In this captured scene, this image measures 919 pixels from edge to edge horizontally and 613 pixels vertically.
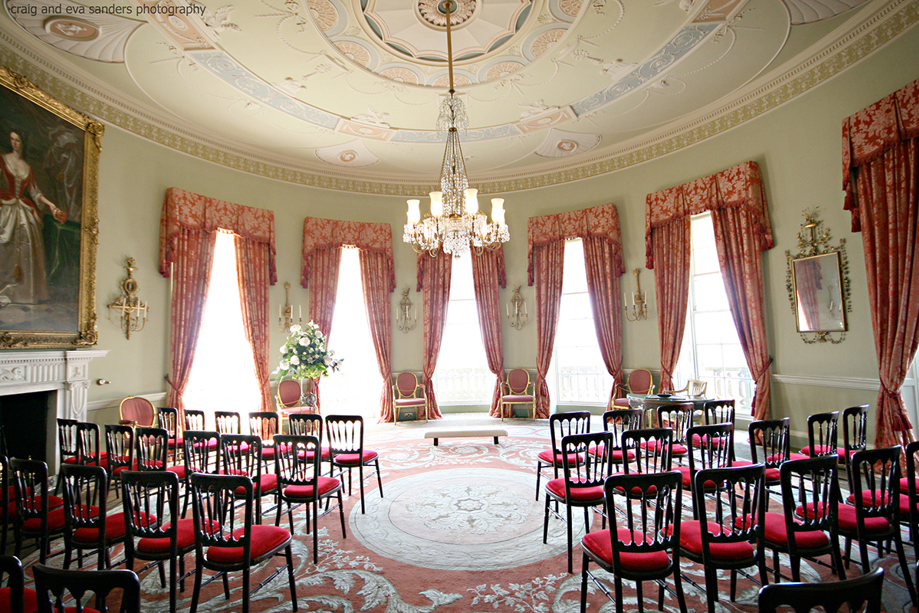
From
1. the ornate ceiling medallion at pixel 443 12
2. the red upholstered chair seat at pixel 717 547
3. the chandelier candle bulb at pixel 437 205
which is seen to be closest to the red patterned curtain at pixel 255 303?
the chandelier candle bulb at pixel 437 205

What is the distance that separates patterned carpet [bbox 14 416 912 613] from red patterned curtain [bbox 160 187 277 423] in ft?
11.8

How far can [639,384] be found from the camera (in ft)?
25.3

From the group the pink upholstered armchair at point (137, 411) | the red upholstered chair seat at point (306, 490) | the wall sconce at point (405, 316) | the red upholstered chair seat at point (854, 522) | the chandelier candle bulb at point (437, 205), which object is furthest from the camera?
the wall sconce at point (405, 316)

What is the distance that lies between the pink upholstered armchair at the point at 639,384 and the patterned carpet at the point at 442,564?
302cm

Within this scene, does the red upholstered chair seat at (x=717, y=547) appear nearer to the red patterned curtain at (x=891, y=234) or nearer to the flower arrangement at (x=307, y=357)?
the red patterned curtain at (x=891, y=234)

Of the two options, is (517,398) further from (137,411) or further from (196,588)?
(196,588)

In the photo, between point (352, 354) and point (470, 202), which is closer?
point (470, 202)

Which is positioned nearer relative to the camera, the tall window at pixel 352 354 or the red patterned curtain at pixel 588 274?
the red patterned curtain at pixel 588 274

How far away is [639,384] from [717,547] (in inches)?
212

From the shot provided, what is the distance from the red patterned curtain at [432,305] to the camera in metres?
9.04

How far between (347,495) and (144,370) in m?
3.66

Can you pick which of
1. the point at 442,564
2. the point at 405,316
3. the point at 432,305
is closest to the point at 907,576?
the point at 442,564

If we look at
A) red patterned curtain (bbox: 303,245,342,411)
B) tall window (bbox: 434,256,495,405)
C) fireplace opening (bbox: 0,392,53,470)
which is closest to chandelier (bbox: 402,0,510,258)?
red patterned curtain (bbox: 303,245,342,411)

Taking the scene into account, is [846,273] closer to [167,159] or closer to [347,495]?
[347,495]
